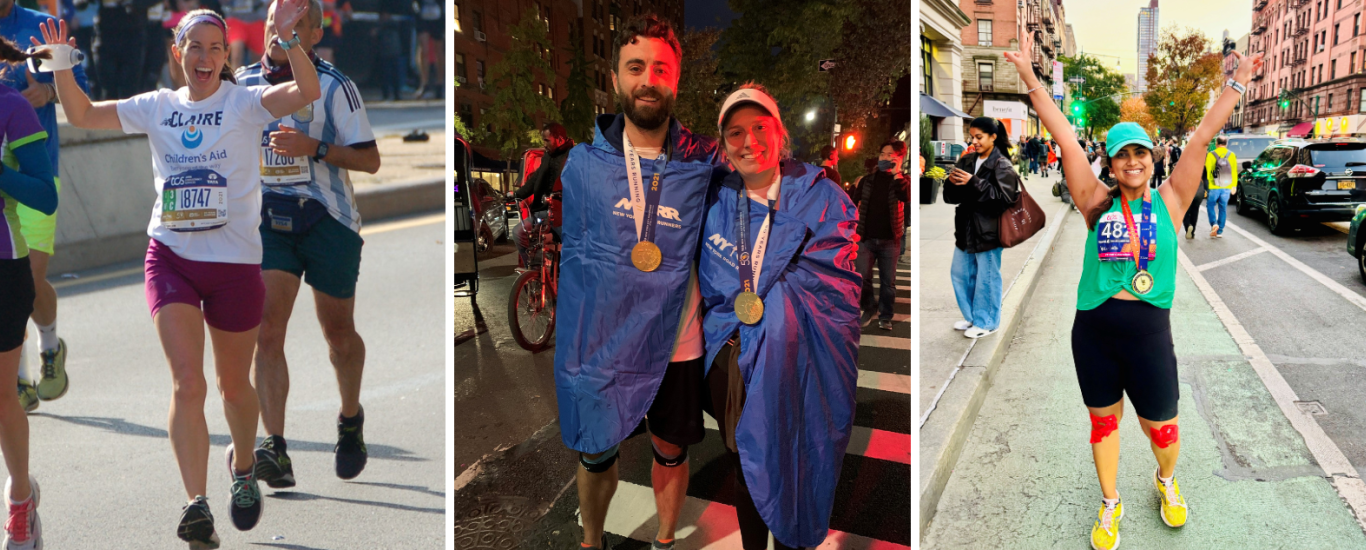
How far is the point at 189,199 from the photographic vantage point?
87.0 inches

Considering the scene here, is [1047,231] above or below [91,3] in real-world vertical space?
below

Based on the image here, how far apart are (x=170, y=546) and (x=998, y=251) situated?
4325 millimetres

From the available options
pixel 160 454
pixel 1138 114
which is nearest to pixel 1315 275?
pixel 1138 114

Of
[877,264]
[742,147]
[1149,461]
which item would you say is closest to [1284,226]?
[1149,461]

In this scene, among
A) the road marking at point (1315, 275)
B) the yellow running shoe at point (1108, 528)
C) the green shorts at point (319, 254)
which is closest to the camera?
the green shorts at point (319, 254)

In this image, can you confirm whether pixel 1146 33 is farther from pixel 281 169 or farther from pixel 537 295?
pixel 281 169

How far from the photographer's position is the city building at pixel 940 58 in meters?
2.18

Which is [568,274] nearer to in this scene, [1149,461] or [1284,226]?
[1149,461]

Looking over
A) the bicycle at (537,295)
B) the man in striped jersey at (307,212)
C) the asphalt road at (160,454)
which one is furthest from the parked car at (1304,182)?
the asphalt road at (160,454)

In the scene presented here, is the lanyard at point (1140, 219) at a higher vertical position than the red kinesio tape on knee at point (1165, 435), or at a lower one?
higher

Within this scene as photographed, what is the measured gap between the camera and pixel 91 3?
8.29 ft

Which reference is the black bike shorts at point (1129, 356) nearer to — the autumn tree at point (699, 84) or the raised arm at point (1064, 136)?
the raised arm at point (1064, 136)

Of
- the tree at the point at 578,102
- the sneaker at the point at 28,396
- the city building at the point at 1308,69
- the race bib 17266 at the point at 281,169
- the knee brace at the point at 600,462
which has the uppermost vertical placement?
the city building at the point at 1308,69

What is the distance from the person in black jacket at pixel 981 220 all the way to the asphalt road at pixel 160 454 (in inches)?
122
